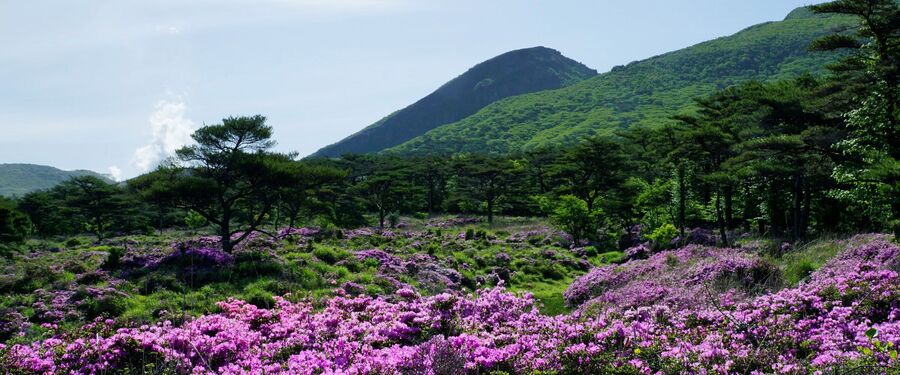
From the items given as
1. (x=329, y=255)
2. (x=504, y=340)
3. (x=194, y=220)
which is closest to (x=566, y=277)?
(x=329, y=255)

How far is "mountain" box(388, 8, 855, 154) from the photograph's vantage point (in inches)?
5517

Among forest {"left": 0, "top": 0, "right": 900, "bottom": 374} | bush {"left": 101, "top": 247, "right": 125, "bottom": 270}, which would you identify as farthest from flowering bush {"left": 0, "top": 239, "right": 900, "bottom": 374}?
bush {"left": 101, "top": 247, "right": 125, "bottom": 270}

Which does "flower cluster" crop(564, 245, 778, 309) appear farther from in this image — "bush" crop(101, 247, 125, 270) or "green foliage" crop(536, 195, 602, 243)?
"bush" crop(101, 247, 125, 270)

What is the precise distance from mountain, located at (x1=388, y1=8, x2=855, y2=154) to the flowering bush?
4796 inches

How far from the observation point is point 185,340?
25.0 ft

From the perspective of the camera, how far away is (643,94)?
6501 inches

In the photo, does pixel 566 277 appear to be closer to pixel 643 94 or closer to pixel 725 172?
pixel 725 172

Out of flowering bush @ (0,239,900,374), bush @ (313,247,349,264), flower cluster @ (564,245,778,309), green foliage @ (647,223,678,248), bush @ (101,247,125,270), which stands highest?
bush @ (101,247,125,270)

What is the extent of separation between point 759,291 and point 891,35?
1073 cm

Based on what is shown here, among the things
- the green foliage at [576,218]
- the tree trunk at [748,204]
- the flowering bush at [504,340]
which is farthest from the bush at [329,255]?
the tree trunk at [748,204]

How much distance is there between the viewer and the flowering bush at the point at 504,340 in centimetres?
626

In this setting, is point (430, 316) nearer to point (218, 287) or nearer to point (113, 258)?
point (218, 287)

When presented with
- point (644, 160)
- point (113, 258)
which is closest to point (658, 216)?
point (644, 160)

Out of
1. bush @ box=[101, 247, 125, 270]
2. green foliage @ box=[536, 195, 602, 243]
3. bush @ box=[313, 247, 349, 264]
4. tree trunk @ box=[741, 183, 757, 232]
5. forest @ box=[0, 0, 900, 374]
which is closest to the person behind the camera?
forest @ box=[0, 0, 900, 374]
